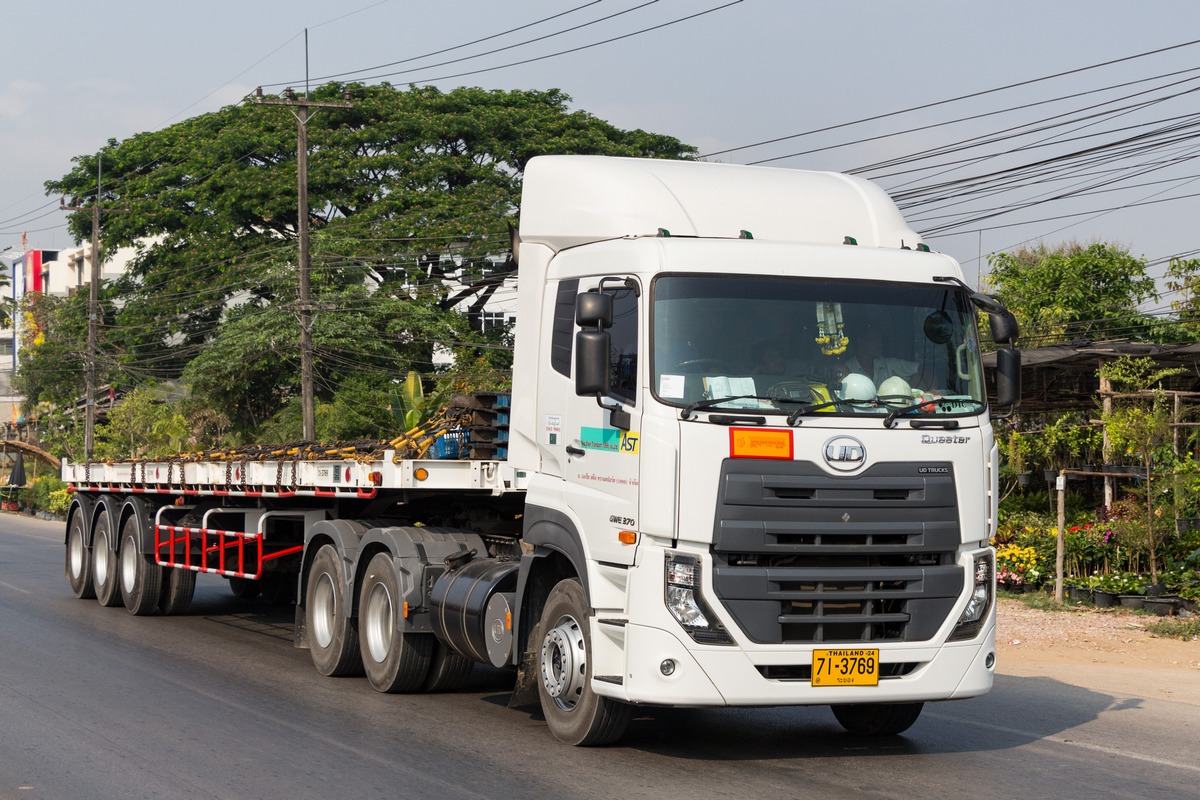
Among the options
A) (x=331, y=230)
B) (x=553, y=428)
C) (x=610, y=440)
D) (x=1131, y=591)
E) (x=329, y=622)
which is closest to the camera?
(x=610, y=440)

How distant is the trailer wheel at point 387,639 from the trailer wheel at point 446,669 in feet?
0.17

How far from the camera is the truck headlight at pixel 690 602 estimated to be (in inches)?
293

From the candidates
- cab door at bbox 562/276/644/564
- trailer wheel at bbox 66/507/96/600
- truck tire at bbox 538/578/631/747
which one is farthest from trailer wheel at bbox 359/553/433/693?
trailer wheel at bbox 66/507/96/600

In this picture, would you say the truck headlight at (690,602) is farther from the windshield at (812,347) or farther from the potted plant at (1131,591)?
the potted plant at (1131,591)

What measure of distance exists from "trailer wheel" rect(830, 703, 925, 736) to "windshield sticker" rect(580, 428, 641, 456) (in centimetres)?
245

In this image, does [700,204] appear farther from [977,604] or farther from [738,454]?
[977,604]

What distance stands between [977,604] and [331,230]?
32.2 meters

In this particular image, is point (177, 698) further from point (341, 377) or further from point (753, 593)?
point (341, 377)

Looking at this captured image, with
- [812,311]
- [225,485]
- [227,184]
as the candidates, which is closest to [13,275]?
[227,184]

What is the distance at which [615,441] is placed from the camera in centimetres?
788

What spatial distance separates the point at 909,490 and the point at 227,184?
3725 centimetres

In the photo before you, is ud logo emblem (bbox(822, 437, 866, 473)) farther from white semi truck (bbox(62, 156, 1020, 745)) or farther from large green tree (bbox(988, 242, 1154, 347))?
large green tree (bbox(988, 242, 1154, 347))

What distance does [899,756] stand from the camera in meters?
8.29

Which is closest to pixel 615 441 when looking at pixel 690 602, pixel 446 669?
pixel 690 602
